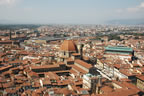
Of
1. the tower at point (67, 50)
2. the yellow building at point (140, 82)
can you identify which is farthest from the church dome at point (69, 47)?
the yellow building at point (140, 82)

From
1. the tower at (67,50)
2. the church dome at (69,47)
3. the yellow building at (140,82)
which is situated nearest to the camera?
the yellow building at (140,82)

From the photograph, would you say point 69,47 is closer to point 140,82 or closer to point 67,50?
point 67,50

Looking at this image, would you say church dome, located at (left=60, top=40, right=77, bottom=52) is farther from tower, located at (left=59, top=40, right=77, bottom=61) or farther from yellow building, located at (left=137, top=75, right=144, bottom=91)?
yellow building, located at (left=137, top=75, right=144, bottom=91)

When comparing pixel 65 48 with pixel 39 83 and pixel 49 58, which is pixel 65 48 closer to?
pixel 49 58

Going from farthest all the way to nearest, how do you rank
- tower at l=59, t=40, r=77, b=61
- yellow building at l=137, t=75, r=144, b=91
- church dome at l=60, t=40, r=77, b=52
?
1. church dome at l=60, t=40, r=77, b=52
2. tower at l=59, t=40, r=77, b=61
3. yellow building at l=137, t=75, r=144, b=91

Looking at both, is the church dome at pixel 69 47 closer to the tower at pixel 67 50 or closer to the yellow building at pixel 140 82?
the tower at pixel 67 50

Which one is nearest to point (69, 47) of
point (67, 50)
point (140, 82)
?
point (67, 50)

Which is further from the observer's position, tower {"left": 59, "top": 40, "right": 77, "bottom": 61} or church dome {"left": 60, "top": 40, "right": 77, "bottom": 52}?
church dome {"left": 60, "top": 40, "right": 77, "bottom": 52}

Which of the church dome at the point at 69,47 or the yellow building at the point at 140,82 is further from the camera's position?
the church dome at the point at 69,47

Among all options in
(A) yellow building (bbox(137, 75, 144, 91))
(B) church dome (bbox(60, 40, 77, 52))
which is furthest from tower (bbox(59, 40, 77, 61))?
(A) yellow building (bbox(137, 75, 144, 91))

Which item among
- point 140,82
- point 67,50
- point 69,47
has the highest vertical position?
point 69,47

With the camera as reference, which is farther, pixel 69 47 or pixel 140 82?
pixel 69 47

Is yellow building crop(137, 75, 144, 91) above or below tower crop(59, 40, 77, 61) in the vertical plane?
below
